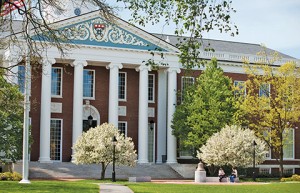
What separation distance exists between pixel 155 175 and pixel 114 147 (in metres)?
9.52

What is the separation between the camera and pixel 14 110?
44.6 m

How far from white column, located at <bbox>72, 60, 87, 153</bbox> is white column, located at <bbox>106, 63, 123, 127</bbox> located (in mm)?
2754

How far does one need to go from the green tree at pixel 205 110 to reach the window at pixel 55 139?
10177 mm

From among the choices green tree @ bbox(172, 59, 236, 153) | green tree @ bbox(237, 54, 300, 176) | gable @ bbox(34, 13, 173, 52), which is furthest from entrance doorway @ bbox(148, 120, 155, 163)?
green tree @ bbox(237, 54, 300, 176)

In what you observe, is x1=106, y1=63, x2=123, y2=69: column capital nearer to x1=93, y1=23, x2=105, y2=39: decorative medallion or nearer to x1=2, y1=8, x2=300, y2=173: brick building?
x1=2, y1=8, x2=300, y2=173: brick building

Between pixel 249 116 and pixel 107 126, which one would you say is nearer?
pixel 107 126

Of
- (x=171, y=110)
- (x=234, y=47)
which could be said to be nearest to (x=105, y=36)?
(x=171, y=110)

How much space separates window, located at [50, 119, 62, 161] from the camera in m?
54.9

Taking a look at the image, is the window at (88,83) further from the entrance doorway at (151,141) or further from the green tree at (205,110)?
the green tree at (205,110)

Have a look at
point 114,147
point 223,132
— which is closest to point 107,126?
point 114,147

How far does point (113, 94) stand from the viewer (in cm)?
5544

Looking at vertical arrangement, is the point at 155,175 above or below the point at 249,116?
below

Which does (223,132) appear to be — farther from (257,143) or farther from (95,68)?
(95,68)

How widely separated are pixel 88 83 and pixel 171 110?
7966mm
